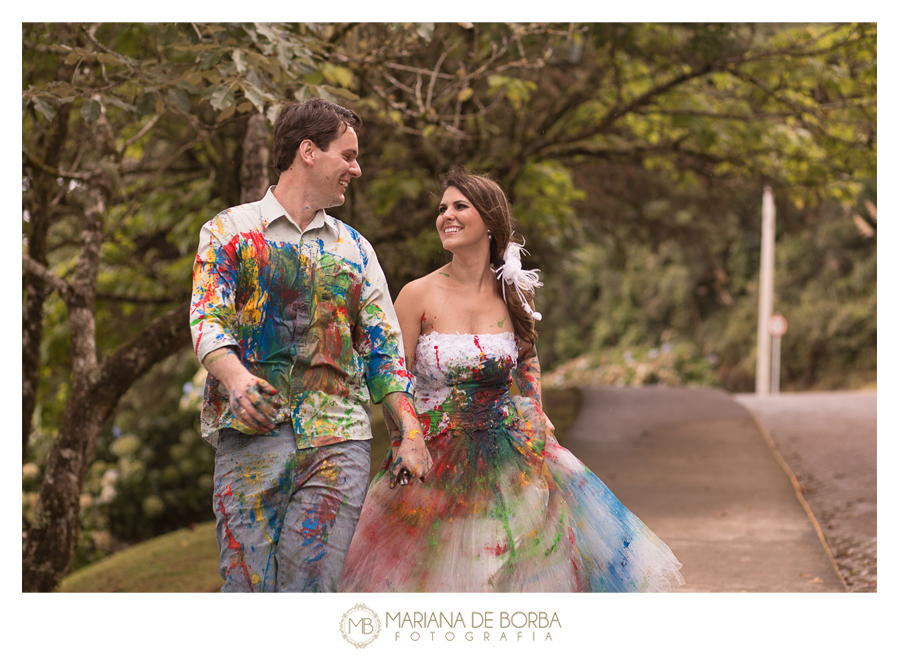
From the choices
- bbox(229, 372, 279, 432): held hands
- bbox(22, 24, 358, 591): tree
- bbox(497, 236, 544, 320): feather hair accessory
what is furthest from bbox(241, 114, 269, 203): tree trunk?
bbox(229, 372, 279, 432): held hands

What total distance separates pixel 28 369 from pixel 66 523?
1289 millimetres

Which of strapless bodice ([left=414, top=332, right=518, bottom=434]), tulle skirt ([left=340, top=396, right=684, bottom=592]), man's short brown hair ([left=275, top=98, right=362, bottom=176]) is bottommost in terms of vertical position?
tulle skirt ([left=340, top=396, right=684, bottom=592])

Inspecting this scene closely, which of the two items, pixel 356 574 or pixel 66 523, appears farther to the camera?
pixel 66 523

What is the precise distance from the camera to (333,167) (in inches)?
111

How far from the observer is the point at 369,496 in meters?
3.49

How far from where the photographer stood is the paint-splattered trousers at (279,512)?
104 inches

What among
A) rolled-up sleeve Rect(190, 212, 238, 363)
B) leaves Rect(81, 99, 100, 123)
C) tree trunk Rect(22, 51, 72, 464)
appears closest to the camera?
rolled-up sleeve Rect(190, 212, 238, 363)

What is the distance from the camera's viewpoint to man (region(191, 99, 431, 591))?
266cm

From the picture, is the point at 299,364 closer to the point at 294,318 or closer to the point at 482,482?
the point at 294,318

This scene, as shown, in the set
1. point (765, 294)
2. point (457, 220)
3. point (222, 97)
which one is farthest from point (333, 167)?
point (765, 294)

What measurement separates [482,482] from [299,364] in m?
1.07

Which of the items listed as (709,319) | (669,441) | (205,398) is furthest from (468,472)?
(709,319)

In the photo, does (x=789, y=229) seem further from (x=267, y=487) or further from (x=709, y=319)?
(x=709, y=319)
